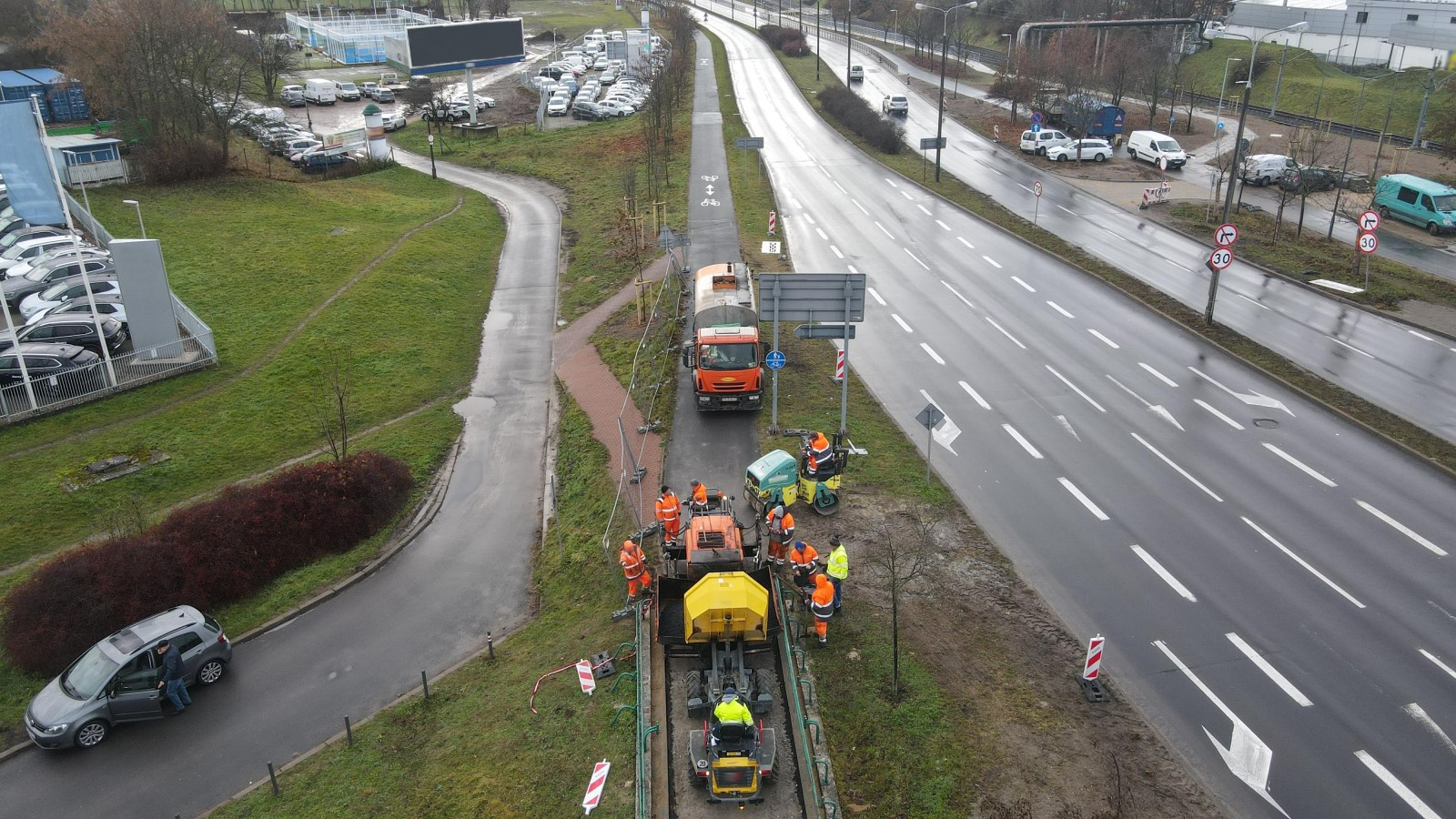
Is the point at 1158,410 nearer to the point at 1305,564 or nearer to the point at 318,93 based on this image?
the point at 1305,564

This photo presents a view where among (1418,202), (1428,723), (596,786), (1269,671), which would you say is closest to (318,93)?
(1418,202)

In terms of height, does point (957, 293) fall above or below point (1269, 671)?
above

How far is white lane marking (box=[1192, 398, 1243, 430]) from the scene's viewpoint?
82.7 feet

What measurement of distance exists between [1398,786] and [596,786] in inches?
456

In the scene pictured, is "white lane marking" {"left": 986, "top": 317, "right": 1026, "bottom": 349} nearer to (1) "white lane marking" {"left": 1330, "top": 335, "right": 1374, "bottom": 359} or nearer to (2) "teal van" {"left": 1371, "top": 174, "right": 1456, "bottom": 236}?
(1) "white lane marking" {"left": 1330, "top": 335, "right": 1374, "bottom": 359}

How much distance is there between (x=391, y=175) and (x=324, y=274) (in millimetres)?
21490

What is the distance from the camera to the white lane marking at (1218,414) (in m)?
25.2

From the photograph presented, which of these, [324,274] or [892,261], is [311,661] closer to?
[324,274]

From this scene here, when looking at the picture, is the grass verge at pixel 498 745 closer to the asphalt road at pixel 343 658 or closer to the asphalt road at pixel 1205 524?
the asphalt road at pixel 343 658

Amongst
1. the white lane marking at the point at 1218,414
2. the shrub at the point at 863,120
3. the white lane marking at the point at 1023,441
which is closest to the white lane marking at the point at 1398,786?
the white lane marking at the point at 1023,441

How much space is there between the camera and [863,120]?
6456 centimetres

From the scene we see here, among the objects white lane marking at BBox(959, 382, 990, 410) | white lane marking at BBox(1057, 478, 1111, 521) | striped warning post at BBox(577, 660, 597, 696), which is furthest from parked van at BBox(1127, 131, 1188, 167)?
striped warning post at BBox(577, 660, 597, 696)

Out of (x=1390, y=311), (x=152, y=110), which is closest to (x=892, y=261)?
(x=1390, y=311)

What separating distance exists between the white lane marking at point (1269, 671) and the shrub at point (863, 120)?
48855mm
